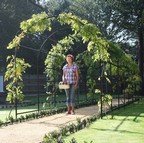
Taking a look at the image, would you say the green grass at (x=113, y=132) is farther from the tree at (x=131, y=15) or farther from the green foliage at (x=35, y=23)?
the tree at (x=131, y=15)

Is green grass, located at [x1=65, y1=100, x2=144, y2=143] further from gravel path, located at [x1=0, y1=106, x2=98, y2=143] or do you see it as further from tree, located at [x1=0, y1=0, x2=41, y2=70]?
tree, located at [x1=0, y1=0, x2=41, y2=70]

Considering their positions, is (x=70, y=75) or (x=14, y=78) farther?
(x=70, y=75)

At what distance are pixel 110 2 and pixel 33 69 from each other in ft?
34.1

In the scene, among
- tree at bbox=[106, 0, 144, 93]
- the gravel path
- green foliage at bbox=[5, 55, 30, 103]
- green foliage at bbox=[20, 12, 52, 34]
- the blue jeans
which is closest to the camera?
the gravel path

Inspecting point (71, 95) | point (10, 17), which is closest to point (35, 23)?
point (71, 95)

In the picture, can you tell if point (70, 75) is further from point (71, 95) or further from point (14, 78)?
point (14, 78)

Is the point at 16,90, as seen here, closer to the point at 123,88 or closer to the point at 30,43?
the point at 123,88

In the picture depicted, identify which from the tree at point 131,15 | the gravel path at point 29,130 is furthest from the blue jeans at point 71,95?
the tree at point 131,15

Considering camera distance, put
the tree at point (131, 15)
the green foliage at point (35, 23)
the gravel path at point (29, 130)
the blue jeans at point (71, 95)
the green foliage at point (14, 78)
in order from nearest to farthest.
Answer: the gravel path at point (29, 130)
the green foliage at point (35, 23)
the green foliage at point (14, 78)
the blue jeans at point (71, 95)
the tree at point (131, 15)

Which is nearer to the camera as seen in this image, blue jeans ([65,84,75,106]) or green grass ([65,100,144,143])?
green grass ([65,100,144,143])

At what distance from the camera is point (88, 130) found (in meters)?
10.9

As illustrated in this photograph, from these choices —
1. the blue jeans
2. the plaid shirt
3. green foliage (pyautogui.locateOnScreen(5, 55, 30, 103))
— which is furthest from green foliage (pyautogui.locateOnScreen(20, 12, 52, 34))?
the blue jeans

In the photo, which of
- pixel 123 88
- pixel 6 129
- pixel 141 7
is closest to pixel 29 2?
pixel 141 7

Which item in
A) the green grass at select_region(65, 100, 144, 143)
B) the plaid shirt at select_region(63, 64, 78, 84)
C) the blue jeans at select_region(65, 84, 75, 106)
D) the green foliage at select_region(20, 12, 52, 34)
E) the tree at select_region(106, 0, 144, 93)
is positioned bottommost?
the green grass at select_region(65, 100, 144, 143)
